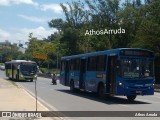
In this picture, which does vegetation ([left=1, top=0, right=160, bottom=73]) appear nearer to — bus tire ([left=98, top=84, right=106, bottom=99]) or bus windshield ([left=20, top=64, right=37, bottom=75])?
bus windshield ([left=20, top=64, right=37, bottom=75])

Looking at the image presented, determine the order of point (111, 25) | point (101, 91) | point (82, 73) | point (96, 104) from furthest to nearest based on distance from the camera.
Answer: point (111, 25), point (82, 73), point (101, 91), point (96, 104)

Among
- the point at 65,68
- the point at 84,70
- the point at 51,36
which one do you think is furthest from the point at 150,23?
the point at 51,36

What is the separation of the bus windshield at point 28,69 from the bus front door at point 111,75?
3192 cm

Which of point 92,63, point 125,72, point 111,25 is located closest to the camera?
point 125,72

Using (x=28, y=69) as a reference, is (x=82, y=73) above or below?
below

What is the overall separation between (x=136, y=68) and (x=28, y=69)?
33.7 m

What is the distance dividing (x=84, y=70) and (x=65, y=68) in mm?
5534

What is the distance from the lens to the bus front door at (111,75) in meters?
22.9

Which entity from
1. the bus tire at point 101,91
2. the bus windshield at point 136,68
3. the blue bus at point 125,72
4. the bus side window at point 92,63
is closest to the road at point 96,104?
the bus tire at point 101,91

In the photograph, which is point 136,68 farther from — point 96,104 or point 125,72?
point 96,104

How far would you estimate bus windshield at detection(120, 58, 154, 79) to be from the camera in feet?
73.5

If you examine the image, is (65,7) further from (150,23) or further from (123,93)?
(123,93)

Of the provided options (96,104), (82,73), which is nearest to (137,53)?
(96,104)

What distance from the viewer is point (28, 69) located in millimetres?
54781
